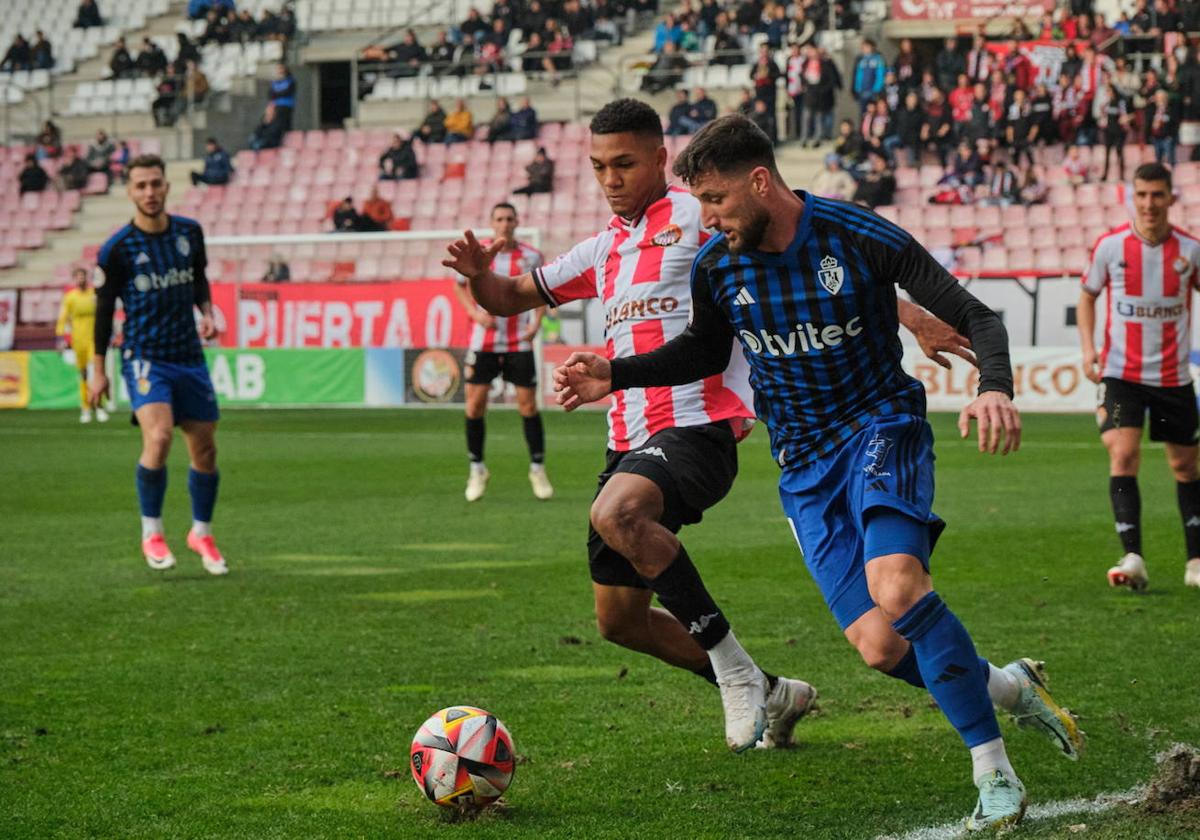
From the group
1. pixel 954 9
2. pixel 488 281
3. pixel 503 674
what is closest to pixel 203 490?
pixel 503 674

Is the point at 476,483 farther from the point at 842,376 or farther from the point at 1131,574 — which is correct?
the point at 842,376

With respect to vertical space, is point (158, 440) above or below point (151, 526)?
above

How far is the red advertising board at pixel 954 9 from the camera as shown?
3136cm

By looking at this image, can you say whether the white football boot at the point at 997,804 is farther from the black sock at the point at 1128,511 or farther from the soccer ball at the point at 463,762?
the black sock at the point at 1128,511

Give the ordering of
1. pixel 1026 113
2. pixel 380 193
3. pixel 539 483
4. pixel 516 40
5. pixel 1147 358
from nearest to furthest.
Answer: pixel 1147 358 → pixel 539 483 → pixel 1026 113 → pixel 380 193 → pixel 516 40

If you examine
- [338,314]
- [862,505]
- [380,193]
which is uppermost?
[862,505]

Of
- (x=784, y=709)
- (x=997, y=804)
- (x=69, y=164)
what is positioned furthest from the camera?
(x=69, y=164)

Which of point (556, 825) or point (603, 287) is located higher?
point (603, 287)

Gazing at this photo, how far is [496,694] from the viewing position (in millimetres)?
6332

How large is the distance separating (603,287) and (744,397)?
622 mm

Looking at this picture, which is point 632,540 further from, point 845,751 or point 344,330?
point 344,330

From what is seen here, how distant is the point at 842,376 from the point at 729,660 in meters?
1.11

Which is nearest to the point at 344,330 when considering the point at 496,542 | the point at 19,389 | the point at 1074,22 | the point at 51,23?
the point at 19,389

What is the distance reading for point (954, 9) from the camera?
104 ft
